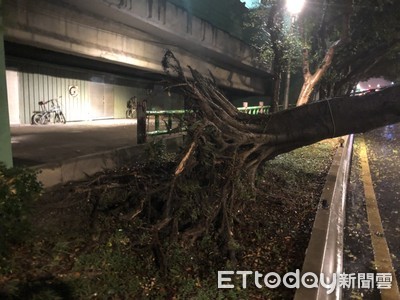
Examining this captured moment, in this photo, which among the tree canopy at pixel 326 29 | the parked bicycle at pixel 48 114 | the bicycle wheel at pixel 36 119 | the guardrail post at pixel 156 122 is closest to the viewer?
the guardrail post at pixel 156 122

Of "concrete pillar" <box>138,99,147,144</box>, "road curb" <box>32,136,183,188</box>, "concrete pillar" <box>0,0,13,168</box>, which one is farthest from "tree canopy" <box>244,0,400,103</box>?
"concrete pillar" <box>0,0,13,168</box>

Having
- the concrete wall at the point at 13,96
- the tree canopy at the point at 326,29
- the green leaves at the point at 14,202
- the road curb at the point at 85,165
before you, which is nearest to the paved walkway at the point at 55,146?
the road curb at the point at 85,165

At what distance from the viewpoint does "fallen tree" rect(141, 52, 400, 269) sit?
14.0ft

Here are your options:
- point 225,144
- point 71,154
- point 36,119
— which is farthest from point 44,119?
point 225,144

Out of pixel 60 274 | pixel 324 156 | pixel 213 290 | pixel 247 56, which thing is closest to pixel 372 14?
pixel 324 156

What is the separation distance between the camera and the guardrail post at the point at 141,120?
8.49 meters

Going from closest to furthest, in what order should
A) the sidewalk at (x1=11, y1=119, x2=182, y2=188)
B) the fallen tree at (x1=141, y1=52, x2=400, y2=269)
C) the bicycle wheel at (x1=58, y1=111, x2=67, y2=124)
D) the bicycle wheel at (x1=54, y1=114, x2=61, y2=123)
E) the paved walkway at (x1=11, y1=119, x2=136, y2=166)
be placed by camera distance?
the fallen tree at (x1=141, y1=52, x2=400, y2=269) < the sidewalk at (x1=11, y1=119, x2=182, y2=188) < the paved walkway at (x1=11, y1=119, x2=136, y2=166) < the bicycle wheel at (x1=54, y1=114, x2=61, y2=123) < the bicycle wheel at (x1=58, y1=111, x2=67, y2=124)

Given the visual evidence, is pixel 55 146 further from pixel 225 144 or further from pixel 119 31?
pixel 119 31

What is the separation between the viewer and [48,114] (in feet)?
49.6

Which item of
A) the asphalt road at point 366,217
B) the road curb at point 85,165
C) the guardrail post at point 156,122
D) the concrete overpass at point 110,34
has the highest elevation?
the concrete overpass at point 110,34

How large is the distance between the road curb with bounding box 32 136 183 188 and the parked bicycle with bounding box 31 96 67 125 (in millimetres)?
8381

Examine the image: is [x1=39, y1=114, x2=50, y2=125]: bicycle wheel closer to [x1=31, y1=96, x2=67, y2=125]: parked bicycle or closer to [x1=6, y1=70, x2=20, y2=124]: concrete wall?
[x1=31, y1=96, x2=67, y2=125]: parked bicycle

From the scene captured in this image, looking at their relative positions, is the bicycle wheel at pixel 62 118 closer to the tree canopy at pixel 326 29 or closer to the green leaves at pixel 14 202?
the tree canopy at pixel 326 29

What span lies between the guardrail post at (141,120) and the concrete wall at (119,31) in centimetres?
193
